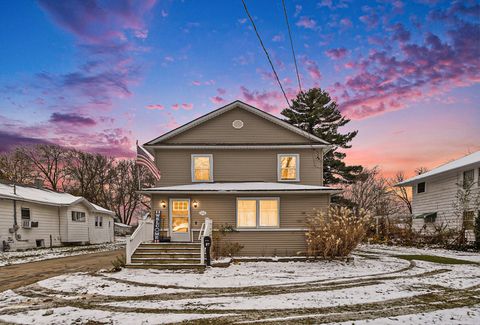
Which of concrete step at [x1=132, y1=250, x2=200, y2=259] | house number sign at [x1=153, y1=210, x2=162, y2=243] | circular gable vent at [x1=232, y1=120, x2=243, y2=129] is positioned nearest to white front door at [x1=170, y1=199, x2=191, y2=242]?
house number sign at [x1=153, y1=210, x2=162, y2=243]

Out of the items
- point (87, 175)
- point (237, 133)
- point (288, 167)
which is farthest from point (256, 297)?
point (87, 175)

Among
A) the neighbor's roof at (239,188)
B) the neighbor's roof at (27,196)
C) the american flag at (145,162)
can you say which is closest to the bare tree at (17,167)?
the neighbor's roof at (27,196)

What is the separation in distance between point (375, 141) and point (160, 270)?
2218cm

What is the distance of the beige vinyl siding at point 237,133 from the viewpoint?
53.4 feet

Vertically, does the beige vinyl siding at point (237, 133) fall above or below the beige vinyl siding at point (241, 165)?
above

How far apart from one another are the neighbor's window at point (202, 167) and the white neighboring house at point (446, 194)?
15.2 m

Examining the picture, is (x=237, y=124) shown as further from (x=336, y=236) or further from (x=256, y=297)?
(x=256, y=297)

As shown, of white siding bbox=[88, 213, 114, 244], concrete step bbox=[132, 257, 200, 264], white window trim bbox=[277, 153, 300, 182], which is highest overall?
white window trim bbox=[277, 153, 300, 182]

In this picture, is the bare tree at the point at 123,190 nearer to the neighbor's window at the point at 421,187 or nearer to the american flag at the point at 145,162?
the american flag at the point at 145,162

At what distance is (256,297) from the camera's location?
718 centimetres

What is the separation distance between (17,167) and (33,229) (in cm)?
2271

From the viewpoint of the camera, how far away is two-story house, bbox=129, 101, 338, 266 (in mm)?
14672

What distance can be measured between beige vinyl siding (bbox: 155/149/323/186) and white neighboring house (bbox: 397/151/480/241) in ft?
32.9

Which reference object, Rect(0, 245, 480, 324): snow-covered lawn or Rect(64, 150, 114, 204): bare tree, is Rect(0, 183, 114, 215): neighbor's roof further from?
Rect(64, 150, 114, 204): bare tree
